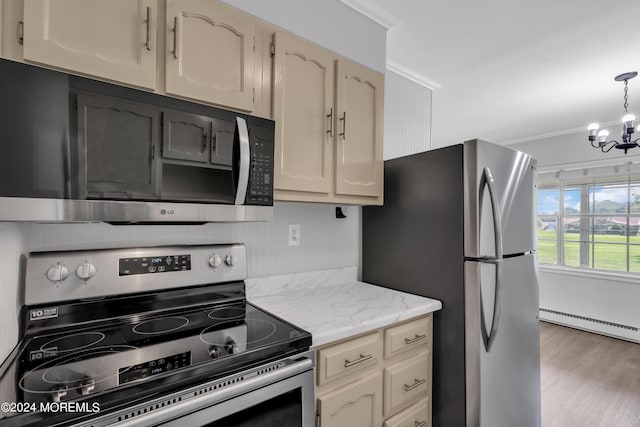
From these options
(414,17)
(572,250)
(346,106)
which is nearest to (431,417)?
(346,106)

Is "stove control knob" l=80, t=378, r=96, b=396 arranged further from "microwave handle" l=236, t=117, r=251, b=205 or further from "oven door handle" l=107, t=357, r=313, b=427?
"microwave handle" l=236, t=117, r=251, b=205

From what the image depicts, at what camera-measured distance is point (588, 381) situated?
257 centimetres

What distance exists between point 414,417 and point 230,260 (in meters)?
1.12

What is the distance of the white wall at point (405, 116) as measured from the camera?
224 centimetres

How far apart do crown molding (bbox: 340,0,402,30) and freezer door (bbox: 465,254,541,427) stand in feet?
4.83

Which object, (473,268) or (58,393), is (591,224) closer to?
(473,268)

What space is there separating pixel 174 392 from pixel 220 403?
12cm

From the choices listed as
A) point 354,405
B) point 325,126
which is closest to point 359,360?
point 354,405

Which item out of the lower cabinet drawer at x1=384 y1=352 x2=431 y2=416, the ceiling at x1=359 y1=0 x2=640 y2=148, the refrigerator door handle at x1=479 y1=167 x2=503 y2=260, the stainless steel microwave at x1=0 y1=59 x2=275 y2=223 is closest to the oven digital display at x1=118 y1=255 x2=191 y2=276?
the stainless steel microwave at x1=0 y1=59 x2=275 y2=223

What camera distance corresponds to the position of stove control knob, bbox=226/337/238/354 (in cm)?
88

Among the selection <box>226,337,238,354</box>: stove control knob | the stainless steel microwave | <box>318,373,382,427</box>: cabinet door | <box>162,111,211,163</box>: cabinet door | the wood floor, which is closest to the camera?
the stainless steel microwave

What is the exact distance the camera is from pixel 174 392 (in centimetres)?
74

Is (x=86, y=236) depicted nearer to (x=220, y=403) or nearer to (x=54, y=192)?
(x=54, y=192)

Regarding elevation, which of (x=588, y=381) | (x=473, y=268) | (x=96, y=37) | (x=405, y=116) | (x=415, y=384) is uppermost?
(x=405, y=116)
